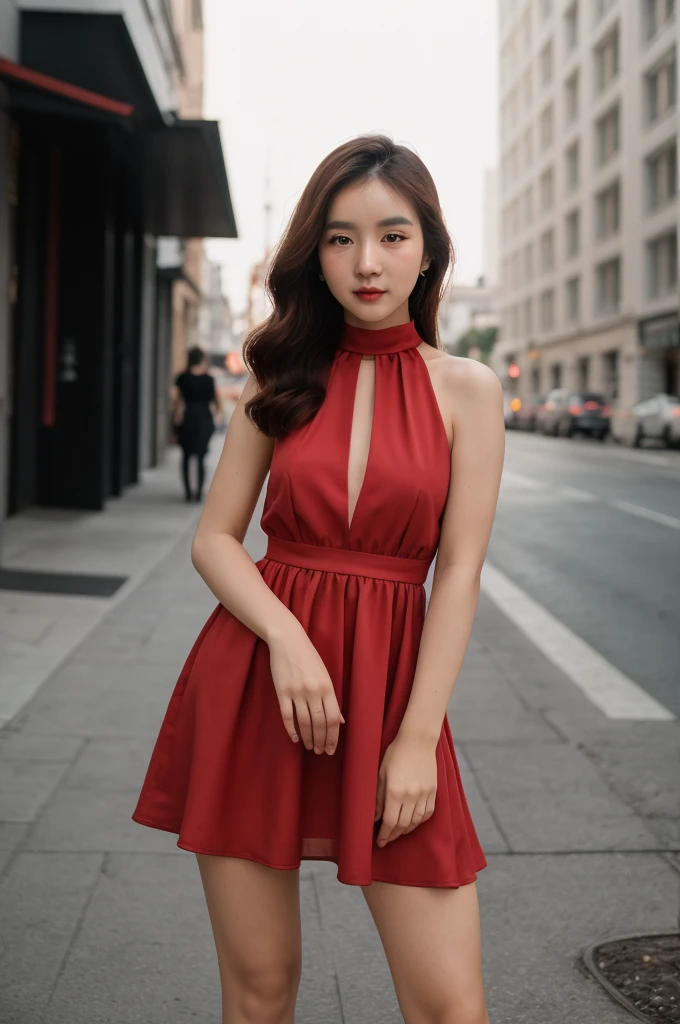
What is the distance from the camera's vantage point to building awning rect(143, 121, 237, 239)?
1141 centimetres

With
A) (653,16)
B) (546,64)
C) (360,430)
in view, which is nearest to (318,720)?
(360,430)

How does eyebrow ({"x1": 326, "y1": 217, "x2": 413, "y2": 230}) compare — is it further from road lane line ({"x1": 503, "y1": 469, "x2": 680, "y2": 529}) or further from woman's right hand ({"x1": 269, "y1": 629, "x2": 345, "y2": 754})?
road lane line ({"x1": 503, "y1": 469, "x2": 680, "y2": 529})

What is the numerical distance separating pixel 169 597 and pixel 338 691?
234 inches

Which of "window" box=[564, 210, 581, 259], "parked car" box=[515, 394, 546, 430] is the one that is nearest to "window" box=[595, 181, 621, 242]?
"window" box=[564, 210, 581, 259]

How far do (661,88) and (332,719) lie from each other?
4556 cm

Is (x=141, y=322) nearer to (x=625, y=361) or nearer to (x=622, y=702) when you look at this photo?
(x=622, y=702)

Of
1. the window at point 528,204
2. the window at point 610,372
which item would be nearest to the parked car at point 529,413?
the window at point 610,372

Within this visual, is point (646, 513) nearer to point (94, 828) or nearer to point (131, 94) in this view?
point (131, 94)

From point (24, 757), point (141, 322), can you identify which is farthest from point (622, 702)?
point (141, 322)

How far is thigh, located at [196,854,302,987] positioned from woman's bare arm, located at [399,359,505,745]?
13.3 inches

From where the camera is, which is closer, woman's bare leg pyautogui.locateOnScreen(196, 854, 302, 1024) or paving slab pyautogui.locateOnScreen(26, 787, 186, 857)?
woman's bare leg pyautogui.locateOnScreen(196, 854, 302, 1024)

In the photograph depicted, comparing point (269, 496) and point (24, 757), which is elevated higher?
point (269, 496)

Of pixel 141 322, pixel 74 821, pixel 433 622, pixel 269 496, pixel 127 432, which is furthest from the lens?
pixel 141 322

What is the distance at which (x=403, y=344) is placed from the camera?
6.29 ft
